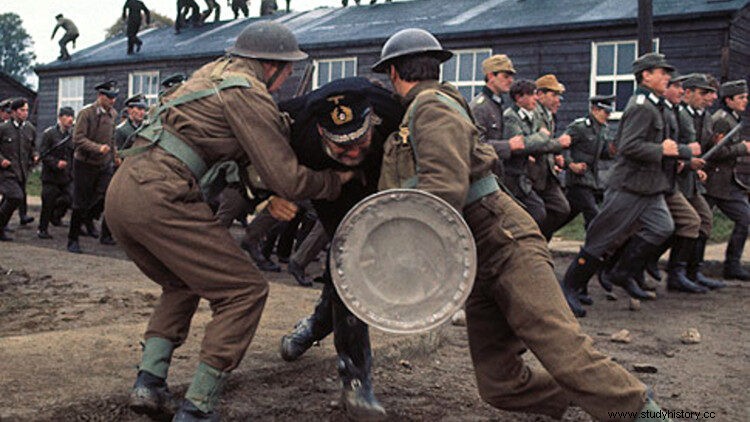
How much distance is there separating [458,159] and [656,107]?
493 centimetres

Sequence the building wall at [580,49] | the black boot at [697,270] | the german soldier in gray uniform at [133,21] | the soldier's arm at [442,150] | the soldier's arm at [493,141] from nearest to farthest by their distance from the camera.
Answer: the soldier's arm at [442,150], the soldier's arm at [493,141], the black boot at [697,270], the building wall at [580,49], the german soldier in gray uniform at [133,21]

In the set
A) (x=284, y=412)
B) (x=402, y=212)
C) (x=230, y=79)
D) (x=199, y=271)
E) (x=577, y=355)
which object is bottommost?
(x=284, y=412)

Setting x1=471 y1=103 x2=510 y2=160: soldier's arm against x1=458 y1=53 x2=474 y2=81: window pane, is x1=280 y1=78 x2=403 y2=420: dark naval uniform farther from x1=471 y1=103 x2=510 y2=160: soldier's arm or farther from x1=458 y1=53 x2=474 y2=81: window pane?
x1=458 y1=53 x2=474 y2=81: window pane

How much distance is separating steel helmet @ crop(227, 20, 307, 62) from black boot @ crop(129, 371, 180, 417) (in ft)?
4.72

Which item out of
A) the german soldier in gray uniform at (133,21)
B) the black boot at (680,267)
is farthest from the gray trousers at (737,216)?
the german soldier in gray uniform at (133,21)

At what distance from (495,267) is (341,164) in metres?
0.79

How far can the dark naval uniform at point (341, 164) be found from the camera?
12.0ft

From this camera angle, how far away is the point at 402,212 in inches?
130

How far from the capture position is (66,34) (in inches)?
1222

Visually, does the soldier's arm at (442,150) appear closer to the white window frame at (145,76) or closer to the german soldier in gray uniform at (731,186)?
the german soldier in gray uniform at (731,186)

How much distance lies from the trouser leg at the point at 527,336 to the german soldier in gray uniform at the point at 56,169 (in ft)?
32.7

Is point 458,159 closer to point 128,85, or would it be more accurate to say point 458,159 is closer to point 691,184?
point 691,184

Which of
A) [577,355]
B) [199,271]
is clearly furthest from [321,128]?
[577,355]

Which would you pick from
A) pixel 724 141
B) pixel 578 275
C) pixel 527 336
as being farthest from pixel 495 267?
pixel 724 141
